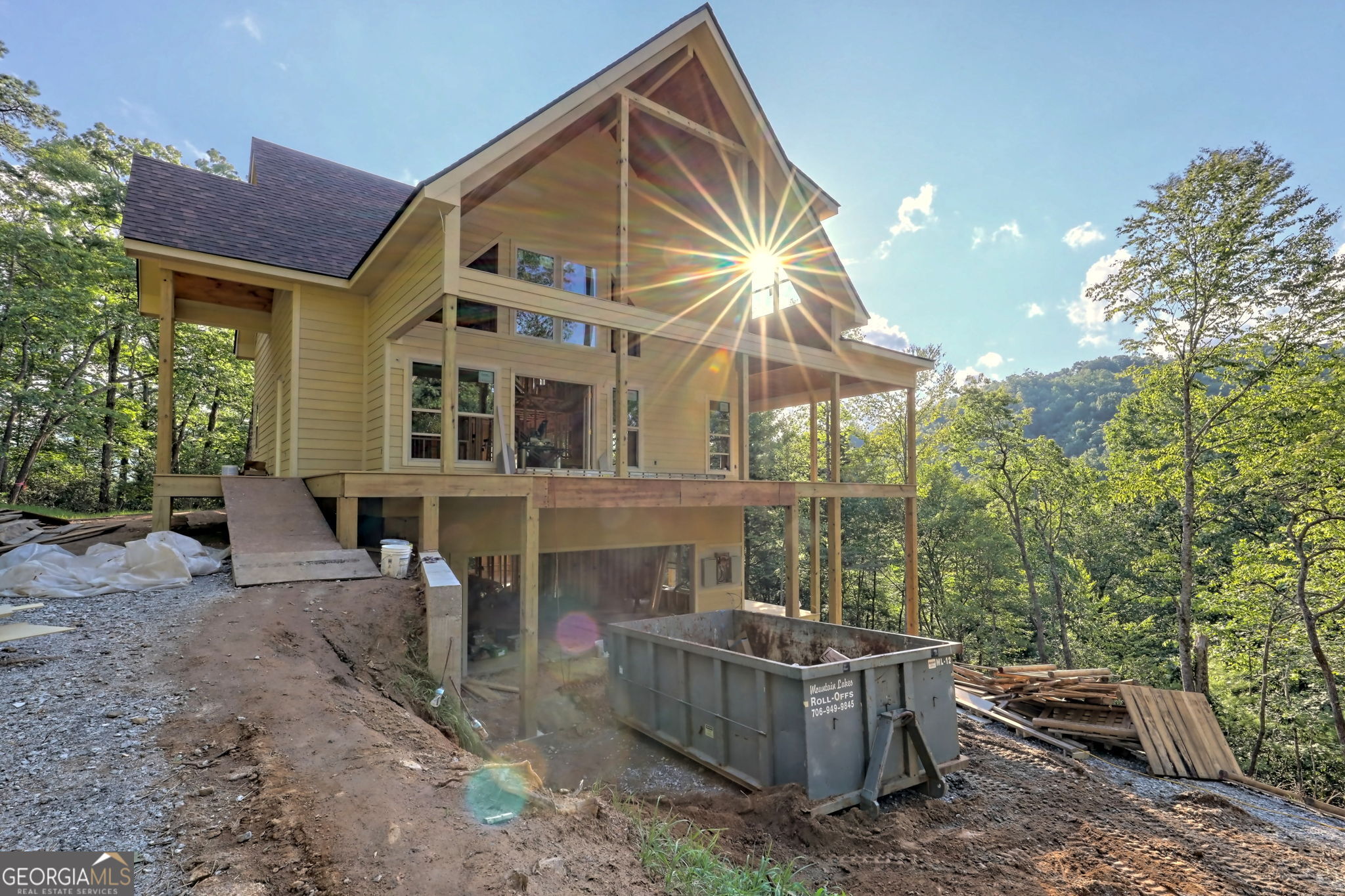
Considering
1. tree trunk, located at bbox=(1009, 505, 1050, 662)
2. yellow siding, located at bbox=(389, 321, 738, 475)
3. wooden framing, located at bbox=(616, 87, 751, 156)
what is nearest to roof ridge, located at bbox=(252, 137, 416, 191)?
yellow siding, located at bbox=(389, 321, 738, 475)

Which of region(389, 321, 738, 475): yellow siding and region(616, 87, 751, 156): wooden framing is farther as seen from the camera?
region(389, 321, 738, 475): yellow siding

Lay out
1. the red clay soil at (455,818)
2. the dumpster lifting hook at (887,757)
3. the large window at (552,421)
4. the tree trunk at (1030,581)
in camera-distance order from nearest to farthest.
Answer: the red clay soil at (455,818)
the dumpster lifting hook at (887,757)
the large window at (552,421)
the tree trunk at (1030,581)

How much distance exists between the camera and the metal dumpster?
4.95 metres

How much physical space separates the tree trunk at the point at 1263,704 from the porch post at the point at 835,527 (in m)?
9.88

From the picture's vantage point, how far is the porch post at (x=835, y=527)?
1112 centimetres

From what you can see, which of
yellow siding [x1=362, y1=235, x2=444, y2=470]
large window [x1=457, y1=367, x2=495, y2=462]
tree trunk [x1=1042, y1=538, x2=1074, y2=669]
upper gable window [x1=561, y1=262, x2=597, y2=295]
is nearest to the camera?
yellow siding [x1=362, y1=235, x2=444, y2=470]

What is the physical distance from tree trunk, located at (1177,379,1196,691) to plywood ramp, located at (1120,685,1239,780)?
18.1ft

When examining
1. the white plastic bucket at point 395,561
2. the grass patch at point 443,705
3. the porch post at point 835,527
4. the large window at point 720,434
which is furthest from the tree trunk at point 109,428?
the porch post at point 835,527

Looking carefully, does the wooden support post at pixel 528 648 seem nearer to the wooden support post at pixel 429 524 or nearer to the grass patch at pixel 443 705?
the wooden support post at pixel 429 524

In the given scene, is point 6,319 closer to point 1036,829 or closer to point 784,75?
point 784,75

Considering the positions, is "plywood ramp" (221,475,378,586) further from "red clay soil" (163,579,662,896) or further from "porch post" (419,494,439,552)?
"red clay soil" (163,579,662,896)

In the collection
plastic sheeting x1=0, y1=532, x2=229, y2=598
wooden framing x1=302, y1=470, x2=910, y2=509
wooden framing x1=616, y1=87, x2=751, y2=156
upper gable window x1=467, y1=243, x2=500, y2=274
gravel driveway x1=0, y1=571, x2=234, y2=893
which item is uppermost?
wooden framing x1=616, y1=87, x2=751, y2=156

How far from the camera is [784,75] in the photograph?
11.4 meters

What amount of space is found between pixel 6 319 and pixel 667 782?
23.0 metres
